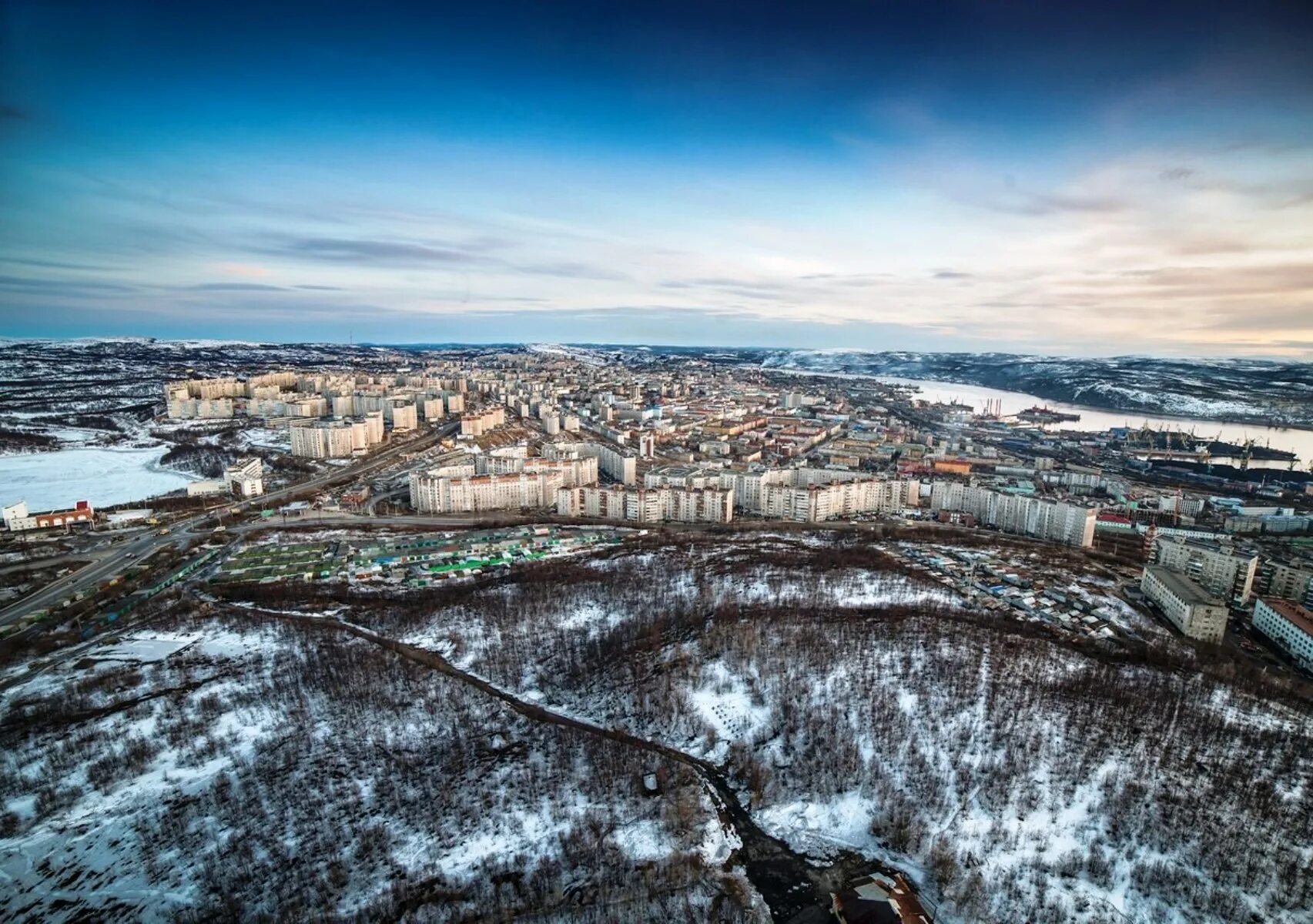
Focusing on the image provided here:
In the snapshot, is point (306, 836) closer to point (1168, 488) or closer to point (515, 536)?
point (515, 536)

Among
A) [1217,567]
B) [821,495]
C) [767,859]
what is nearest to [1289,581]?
[1217,567]

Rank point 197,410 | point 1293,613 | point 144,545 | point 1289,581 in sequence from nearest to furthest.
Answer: point 1293,613
point 1289,581
point 144,545
point 197,410

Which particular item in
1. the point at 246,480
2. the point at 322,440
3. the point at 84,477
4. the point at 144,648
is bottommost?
the point at 84,477

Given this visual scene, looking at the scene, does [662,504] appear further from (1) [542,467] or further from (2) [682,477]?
(1) [542,467]

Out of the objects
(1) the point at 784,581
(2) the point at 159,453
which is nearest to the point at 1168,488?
(1) the point at 784,581

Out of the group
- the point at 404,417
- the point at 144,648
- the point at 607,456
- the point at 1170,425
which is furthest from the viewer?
the point at 1170,425

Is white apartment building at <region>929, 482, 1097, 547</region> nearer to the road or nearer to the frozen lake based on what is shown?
the road

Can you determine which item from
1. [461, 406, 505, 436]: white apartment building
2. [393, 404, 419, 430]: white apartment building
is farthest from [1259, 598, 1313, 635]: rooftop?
[393, 404, 419, 430]: white apartment building
